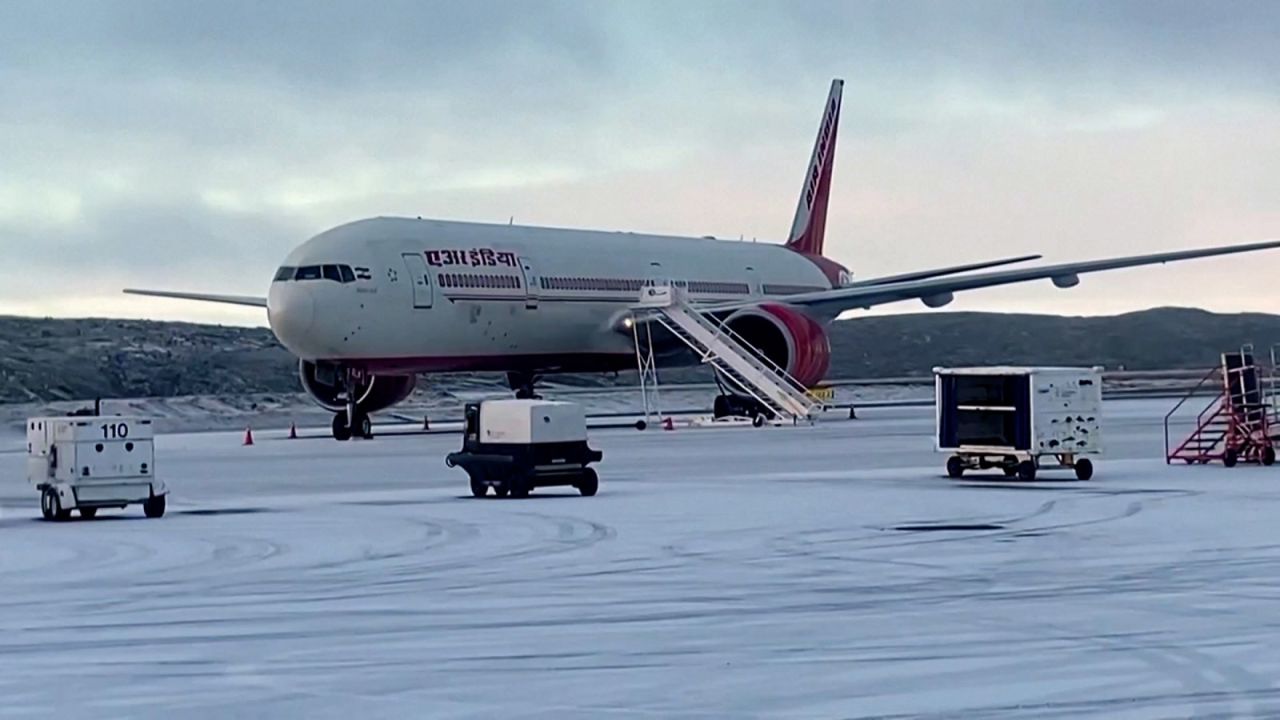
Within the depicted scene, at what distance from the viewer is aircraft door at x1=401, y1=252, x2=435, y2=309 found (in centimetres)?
3853

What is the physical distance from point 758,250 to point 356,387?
52.3ft

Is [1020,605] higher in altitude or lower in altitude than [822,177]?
lower

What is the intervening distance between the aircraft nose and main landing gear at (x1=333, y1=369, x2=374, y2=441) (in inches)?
45.3

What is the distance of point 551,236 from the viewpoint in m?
44.2

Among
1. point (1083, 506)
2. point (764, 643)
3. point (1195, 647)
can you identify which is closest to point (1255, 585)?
point (1195, 647)

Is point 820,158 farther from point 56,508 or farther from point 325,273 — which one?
point 56,508

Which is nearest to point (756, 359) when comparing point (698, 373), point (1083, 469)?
point (1083, 469)

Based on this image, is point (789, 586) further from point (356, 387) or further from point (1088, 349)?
point (1088, 349)

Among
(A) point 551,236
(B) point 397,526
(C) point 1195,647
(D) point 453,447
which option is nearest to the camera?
(C) point 1195,647

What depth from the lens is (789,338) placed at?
4197 centimetres

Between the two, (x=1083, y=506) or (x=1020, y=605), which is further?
(x=1083, y=506)

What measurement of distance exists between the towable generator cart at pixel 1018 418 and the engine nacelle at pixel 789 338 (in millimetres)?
17178

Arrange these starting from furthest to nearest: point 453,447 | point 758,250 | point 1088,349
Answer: point 1088,349 < point 758,250 < point 453,447

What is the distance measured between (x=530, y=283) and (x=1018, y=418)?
64.5ft
